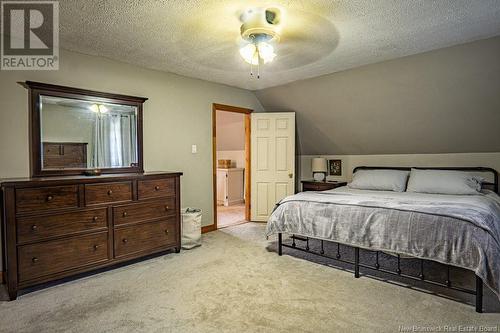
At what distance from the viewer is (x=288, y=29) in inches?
105

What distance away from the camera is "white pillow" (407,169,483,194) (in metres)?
3.52

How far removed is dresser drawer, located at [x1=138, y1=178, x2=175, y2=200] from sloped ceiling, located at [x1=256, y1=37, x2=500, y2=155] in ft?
8.23

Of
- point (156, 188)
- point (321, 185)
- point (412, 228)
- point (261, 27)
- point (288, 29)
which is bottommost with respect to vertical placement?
point (412, 228)

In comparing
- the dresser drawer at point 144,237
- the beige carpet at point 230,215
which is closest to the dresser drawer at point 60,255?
the dresser drawer at point 144,237

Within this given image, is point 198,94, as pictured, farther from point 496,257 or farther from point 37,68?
point 496,257

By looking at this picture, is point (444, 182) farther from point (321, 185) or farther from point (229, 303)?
point (229, 303)

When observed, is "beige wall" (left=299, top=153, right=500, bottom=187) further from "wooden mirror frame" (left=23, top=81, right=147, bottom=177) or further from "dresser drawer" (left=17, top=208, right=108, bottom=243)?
"dresser drawer" (left=17, top=208, right=108, bottom=243)

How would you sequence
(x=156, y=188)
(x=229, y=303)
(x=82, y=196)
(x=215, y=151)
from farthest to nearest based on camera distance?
(x=215, y=151)
(x=156, y=188)
(x=82, y=196)
(x=229, y=303)

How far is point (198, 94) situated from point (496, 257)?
3.85 m

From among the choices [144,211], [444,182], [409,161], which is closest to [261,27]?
[144,211]

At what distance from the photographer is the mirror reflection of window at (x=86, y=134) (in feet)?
9.96

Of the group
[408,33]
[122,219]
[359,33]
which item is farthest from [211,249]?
[408,33]

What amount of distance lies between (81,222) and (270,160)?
312 centimetres

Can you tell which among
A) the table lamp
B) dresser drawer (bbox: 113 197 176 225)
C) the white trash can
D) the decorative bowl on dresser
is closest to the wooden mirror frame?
the decorative bowl on dresser
